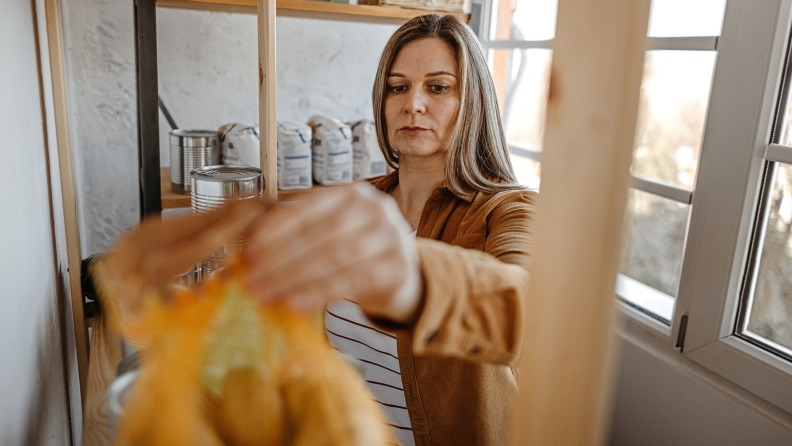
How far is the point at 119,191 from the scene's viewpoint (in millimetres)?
1462

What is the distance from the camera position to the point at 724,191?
0.99m

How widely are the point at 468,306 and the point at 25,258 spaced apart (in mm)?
503

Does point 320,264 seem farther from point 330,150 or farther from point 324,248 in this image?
point 330,150

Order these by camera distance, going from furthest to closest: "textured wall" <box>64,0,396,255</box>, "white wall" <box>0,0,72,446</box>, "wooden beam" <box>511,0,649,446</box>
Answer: "textured wall" <box>64,0,396,255</box> → "white wall" <box>0,0,72,446</box> → "wooden beam" <box>511,0,649,446</box>

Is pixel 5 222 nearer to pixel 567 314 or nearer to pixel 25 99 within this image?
pixel 25 99

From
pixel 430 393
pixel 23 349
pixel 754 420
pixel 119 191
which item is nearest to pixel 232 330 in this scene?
pixel 23 349

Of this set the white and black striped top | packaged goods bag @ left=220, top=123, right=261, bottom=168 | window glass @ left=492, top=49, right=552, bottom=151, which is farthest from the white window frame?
packaged goods bag @ left=220, top=123, right=261, bottom=168

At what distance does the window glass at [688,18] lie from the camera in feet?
3.41

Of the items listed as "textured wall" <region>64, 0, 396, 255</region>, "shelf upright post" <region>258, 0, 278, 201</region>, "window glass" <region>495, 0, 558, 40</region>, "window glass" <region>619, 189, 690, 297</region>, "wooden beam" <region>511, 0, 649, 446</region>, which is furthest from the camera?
"window glass" <region>495, 0, 558, 40</region>

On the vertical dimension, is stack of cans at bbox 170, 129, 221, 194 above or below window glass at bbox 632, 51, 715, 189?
below

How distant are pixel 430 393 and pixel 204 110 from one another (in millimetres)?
1041

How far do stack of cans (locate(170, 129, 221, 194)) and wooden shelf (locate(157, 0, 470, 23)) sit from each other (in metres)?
0.28

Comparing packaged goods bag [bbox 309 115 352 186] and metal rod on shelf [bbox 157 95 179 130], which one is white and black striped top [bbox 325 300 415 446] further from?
metal rod on shelf [bbox 157 95 179 130]

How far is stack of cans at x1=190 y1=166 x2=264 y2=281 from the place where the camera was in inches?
35.4
